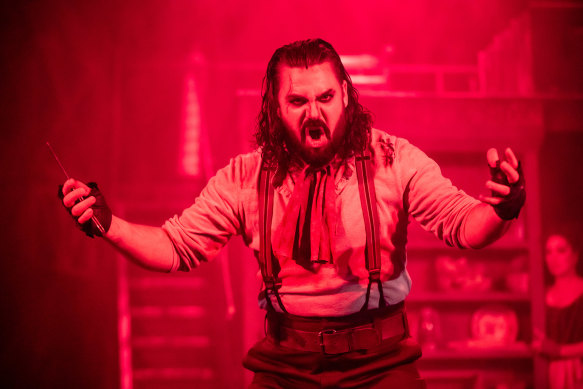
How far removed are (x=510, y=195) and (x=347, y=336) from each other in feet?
1.81

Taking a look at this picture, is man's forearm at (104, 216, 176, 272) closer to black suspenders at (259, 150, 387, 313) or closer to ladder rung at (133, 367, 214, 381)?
black suspenders at (259, 150, 387, 313)

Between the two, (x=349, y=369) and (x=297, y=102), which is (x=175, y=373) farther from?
(x=297, y=102)

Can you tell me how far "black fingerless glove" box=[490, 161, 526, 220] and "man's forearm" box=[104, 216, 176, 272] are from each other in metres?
0.91

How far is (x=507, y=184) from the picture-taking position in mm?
1245

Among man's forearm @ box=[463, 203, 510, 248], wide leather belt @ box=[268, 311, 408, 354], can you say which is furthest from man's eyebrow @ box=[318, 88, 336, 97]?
wide leather belt @ box=[268, 311, 408, 354]

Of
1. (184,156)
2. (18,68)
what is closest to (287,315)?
(18,68)

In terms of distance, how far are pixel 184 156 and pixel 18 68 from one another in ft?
5.13

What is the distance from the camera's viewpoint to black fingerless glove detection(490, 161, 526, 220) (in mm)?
1235

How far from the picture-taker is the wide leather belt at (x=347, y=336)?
1448 millimetres

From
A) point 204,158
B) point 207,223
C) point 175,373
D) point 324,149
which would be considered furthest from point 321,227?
point 175,373

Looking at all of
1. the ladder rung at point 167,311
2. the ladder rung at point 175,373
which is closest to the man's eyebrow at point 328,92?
the ladder rung at point 167,311

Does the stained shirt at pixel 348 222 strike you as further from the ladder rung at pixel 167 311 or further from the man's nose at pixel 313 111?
the ladder rung at pixel 167 311

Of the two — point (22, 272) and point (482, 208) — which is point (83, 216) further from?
point (22, 272)

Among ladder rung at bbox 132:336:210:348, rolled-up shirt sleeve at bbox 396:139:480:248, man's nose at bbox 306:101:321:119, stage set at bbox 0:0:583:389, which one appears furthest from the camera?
ladder rung at bbox 132:336:210:348
